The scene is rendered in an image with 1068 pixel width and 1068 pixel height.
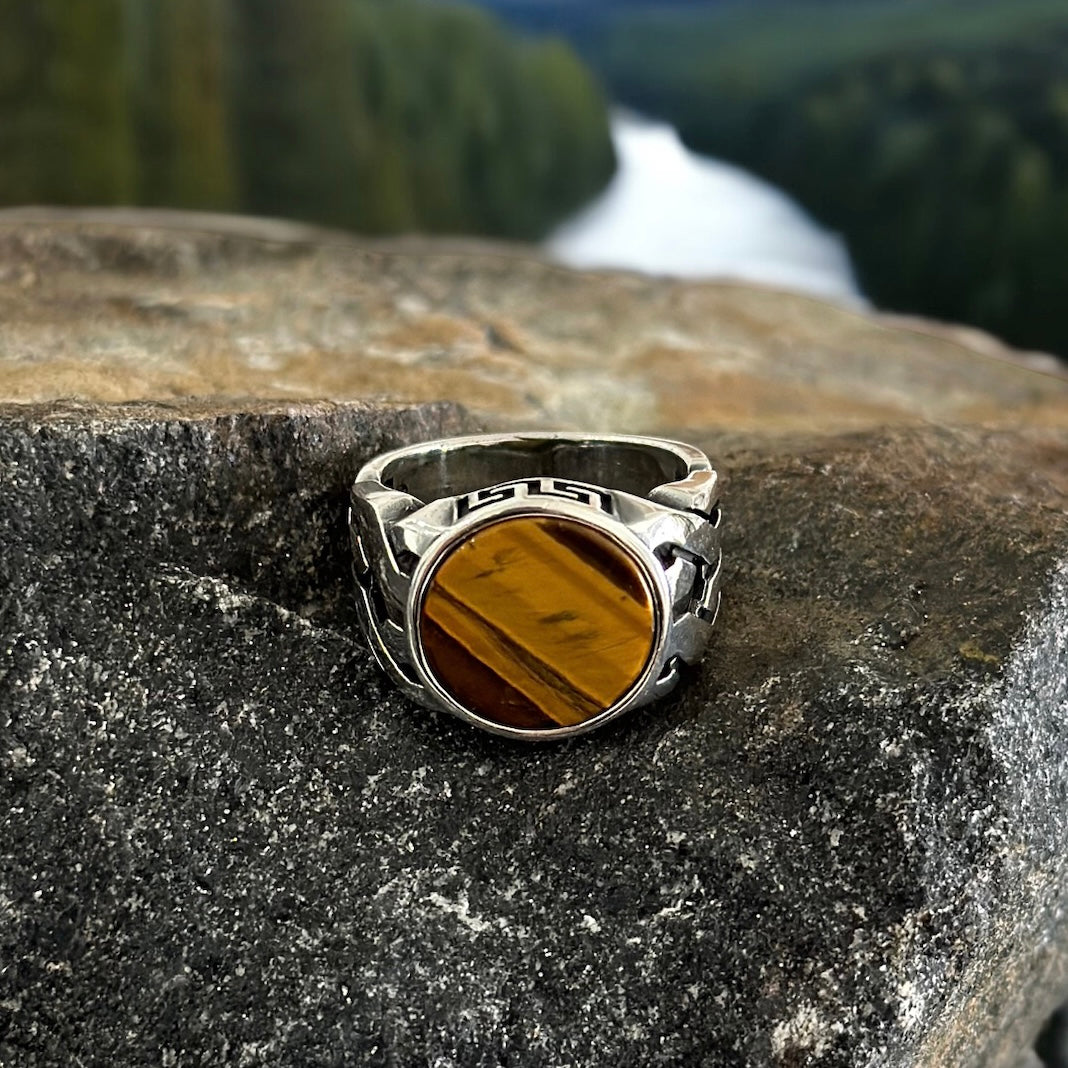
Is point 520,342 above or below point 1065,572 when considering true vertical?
below

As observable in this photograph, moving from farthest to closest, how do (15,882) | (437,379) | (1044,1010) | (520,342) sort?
(520,342)
(437,379)
(1044,1010)
(15,882)

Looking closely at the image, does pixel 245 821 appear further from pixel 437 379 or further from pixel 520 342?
pixel 520 342

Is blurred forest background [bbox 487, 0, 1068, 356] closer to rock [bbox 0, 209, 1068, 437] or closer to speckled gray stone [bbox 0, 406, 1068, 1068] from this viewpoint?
rock [bbox 0, 209, 1068, 437]

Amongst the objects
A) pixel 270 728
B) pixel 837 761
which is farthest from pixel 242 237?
pixel 837 761

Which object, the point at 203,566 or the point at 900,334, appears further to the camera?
the point at 900,334

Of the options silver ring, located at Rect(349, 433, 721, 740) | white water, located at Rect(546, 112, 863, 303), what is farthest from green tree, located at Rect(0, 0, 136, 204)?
silver ring, located at Rect(349, 433, 721, 740)

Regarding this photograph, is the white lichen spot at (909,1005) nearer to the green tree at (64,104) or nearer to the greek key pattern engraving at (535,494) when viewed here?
the greek key pattern engraving at (535,494)
